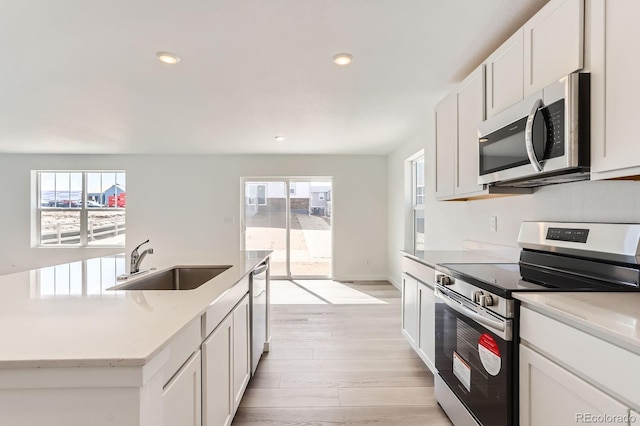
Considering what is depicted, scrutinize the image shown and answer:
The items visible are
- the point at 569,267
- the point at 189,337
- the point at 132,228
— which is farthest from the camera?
the point at 132,228

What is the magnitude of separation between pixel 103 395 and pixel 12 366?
0.69 feet

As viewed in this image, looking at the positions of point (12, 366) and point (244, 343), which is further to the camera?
point (244, 343)

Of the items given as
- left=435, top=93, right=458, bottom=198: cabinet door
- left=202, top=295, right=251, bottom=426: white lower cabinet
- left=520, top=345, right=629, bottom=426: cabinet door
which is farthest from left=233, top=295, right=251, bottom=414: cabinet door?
left=435, top=93, right=458, bottom=198: cabinet door

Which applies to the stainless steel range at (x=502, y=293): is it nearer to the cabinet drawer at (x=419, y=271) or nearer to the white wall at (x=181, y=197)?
the cabinet drawer at (x=419, y=271)

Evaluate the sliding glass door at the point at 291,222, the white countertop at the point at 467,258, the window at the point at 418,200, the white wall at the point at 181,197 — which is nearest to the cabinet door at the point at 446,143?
the white countertop at the point at 467,258

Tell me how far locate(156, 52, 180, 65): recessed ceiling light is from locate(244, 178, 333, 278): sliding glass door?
12.0ft

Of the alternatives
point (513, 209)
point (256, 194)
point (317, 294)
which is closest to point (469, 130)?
point (513, 209)

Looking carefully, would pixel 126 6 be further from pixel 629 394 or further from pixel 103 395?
pixel 629 394

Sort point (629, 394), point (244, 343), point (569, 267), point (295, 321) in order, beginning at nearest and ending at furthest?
1. point (629, 394)
2. point (569, 267)
3. point (244, 343)
4. point (295, 321)

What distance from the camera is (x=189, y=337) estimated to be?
1.12m

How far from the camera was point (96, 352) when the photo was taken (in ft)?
2.49

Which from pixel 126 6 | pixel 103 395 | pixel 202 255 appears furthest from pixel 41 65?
pixel 103 395

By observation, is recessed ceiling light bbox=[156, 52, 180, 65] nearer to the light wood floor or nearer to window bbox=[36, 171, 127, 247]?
the light wood floor

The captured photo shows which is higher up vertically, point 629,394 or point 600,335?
point 600,335
